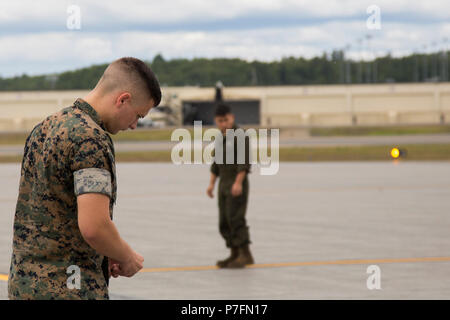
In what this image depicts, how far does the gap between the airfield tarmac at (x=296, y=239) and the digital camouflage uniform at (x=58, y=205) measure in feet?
14.9

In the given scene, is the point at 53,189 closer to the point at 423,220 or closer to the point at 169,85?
the point at 423,220

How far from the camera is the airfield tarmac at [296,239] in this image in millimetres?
8602

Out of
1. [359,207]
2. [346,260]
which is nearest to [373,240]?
[346,260]

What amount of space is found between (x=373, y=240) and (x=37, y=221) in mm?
8947

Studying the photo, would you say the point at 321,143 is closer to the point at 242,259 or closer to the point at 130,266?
the point at 242,259

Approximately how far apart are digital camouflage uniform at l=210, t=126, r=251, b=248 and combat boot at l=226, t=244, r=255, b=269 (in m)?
0.09

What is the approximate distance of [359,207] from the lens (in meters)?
16.5

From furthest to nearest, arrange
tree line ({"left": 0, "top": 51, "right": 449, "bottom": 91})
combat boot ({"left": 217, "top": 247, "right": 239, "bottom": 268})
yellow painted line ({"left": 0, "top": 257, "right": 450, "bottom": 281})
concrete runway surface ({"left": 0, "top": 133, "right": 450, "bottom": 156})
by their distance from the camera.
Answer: tree line ({"left": 0, "top": 51, "right": 449, "bottom": 91}), concrete runway surface ({"left": 0, "top": 133, "right": 450, "bottom": 156}), combat boot ({"left": 217, "top": 247, "right": 239, "bottom": 268}), yellow painted line ({"left": 0, "top": 257, "right": 450, "bottom": 281})

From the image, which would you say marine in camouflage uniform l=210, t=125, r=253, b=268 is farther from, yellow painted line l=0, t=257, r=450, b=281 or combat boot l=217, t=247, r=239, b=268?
yellow painted line l=0, t=257, r=450, b=281

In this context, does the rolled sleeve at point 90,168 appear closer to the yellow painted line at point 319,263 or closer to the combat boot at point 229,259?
the yellow painted line at point 319,263

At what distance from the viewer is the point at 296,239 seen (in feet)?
39.9

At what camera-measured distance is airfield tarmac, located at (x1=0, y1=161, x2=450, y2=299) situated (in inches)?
339
